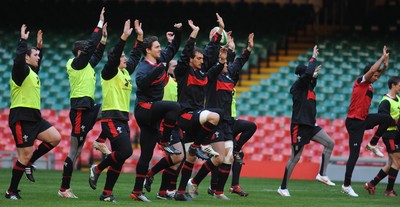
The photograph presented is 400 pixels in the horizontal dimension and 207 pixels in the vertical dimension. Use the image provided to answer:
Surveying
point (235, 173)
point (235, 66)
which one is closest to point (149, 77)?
point (235, 66)

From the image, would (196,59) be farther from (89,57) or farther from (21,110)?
(21,110)

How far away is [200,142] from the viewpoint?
1302 centimetres

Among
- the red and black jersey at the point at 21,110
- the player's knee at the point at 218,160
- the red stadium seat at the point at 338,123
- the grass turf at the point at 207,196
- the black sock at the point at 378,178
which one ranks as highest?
the red and black jersey at the point at 21,110

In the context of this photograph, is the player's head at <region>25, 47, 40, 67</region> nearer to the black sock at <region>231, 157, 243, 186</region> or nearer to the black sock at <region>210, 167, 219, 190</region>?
the black sock at <region>210, 167, 219, 190</region>

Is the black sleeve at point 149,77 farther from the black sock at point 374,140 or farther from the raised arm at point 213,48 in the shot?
the black sock at point 374,140

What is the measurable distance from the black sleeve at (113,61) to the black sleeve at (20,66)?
3.61 ft

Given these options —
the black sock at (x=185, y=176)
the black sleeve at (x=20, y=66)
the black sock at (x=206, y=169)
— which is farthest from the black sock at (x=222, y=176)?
the black sleeve at (x=20, y=66)

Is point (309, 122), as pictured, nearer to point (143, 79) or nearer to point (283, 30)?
point (143, 79)

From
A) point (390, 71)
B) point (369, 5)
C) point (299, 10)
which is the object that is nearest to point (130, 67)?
point (390, 71)

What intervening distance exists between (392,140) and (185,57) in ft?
17.5

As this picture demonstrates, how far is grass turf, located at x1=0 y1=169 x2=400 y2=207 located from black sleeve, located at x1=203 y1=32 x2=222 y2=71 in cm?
203

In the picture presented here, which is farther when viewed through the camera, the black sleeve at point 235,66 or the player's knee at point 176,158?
the black sleeve at point 235,66

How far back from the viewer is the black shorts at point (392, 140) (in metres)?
16.7

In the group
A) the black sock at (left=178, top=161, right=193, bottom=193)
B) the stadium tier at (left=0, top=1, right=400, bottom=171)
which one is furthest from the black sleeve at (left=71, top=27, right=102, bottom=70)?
the stadium tier at (left=0, top=1, right=400, bottom=171)
